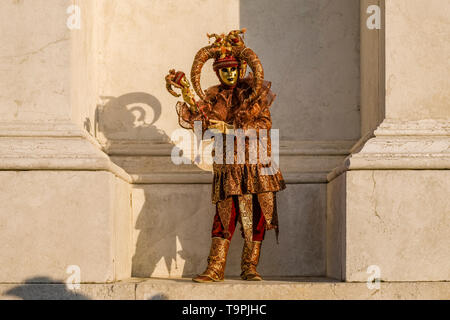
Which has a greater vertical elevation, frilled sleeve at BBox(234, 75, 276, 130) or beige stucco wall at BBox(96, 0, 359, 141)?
beige stucco wall at BBox(96, 0, 359, 141)

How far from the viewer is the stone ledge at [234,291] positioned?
4.98 meters

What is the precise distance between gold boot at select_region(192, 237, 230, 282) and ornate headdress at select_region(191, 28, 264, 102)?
1.08 meters

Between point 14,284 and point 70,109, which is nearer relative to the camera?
point 14,284

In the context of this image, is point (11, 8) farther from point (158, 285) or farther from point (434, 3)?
point (434, 3)

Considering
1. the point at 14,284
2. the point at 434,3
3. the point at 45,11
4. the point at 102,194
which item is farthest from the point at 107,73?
the point at 434,3

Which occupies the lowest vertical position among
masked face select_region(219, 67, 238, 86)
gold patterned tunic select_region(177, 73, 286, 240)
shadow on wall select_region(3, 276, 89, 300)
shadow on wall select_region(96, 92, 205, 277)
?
shadow on wall select_region(3, 276, 89, 300)

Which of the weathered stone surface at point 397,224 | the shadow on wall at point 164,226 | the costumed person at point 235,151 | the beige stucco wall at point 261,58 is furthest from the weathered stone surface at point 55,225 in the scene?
the weathered stone surface at point 397,224

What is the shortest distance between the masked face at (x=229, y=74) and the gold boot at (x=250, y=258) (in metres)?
1.22

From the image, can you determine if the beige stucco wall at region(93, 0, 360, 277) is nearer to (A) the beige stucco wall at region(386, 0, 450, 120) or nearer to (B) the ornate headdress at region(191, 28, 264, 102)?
(B) the ornate headdress at region(191, 28, 264, 102)

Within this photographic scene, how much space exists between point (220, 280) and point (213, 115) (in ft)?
3.99

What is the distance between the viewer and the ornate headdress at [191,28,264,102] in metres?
5.64

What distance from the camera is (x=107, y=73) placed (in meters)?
6.80

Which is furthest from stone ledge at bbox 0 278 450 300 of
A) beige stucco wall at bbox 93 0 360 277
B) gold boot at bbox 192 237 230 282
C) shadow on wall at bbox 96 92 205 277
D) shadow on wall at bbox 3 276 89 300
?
beige stucco wall at bbox 93 0 360 277

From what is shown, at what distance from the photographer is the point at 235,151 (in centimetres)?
563
